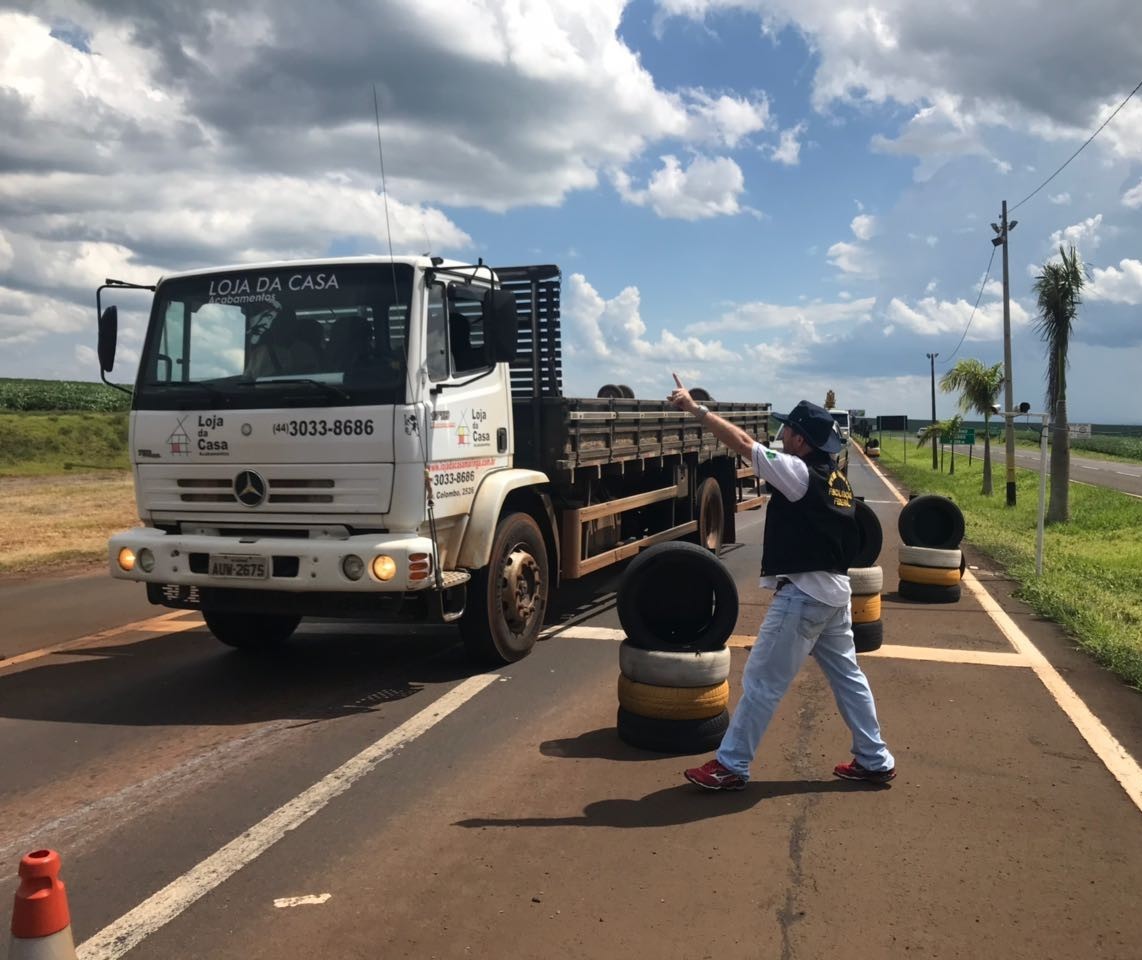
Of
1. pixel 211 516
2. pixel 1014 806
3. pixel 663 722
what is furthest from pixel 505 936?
pixel 211 516

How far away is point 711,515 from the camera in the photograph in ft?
40.2

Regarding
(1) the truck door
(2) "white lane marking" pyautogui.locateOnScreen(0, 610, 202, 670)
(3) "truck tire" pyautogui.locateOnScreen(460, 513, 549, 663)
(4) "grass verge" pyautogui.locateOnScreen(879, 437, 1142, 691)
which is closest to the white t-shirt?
(1) the truck door

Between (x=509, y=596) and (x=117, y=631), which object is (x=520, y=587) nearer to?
(x=509, y=596)

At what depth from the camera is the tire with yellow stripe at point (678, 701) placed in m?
5.07

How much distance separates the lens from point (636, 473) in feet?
31.9

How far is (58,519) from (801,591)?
1817cm

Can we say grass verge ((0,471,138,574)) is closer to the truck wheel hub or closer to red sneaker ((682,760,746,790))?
the truck wheel hub

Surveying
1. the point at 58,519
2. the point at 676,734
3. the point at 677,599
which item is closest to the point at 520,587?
the point at 677,599

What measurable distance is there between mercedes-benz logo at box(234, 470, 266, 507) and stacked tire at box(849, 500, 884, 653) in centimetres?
435

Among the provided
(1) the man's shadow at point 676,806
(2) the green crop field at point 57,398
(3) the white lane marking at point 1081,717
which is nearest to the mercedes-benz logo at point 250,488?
(1) the man's shadow at point 676,806

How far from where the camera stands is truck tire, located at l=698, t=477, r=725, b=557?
11.8 m

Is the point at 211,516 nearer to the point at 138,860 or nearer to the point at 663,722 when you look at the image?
the point at 138,860

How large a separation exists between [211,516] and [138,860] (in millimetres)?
2786

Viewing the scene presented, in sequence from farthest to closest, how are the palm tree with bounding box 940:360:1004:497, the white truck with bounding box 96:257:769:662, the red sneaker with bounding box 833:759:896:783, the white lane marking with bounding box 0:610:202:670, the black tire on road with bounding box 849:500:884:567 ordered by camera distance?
1. the palm tree with bounding box 940:360:1004:497
2. the black tire on road with bounding box 849:500:884:567
3. the white lane marking with bounding box 0:610:202:670
4. the white truck with bounding box 96:257:769:662
5. the red sneaker with bounding box 833:759:896:783
